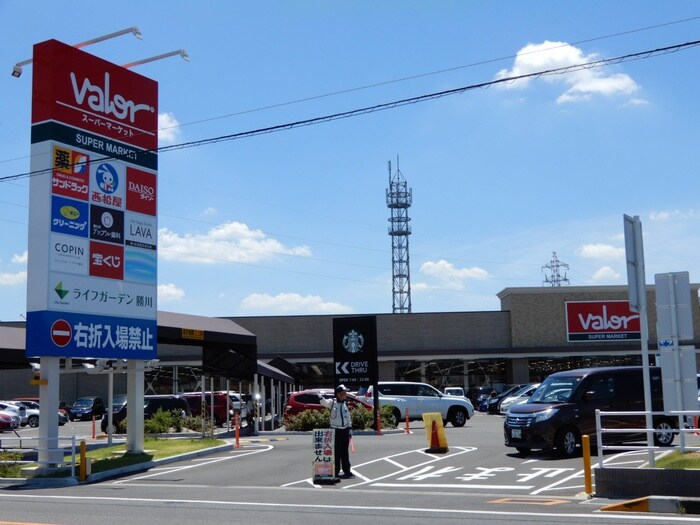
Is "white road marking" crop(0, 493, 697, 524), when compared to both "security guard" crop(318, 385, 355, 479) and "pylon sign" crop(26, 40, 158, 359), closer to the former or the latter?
"security guard" crop(318, 385, 355, 479)

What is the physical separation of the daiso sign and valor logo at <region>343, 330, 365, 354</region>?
84.5 ft

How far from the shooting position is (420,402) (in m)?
32.5

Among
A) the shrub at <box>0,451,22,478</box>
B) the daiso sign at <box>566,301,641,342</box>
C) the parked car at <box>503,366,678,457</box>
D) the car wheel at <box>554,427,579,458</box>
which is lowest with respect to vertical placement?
the shrub at <box>0,451,22,478</box>

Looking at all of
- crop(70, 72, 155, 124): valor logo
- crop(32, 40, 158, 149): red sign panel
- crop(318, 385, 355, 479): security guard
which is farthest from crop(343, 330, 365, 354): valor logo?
crop(318, 385, 355, 479): security guard

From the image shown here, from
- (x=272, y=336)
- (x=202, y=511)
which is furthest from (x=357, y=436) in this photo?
(x=272, y=336)

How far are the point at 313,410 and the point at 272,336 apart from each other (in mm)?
22120

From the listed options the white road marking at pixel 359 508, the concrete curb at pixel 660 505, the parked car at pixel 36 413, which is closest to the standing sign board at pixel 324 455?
the white road marking at pixel 359 508

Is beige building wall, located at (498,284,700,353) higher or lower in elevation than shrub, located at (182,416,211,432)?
higher

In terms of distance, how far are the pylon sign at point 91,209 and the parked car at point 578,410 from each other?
30.8 ft

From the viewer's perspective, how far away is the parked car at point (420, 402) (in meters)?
32.1

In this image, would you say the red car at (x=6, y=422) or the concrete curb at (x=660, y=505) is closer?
the concrete curb at (x=660, y=505)

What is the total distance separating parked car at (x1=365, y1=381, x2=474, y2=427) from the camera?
1262 inches

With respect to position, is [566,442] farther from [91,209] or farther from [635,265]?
[91,209]

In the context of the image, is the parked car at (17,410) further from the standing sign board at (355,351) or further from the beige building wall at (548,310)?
the beige building wall at (548,310)
